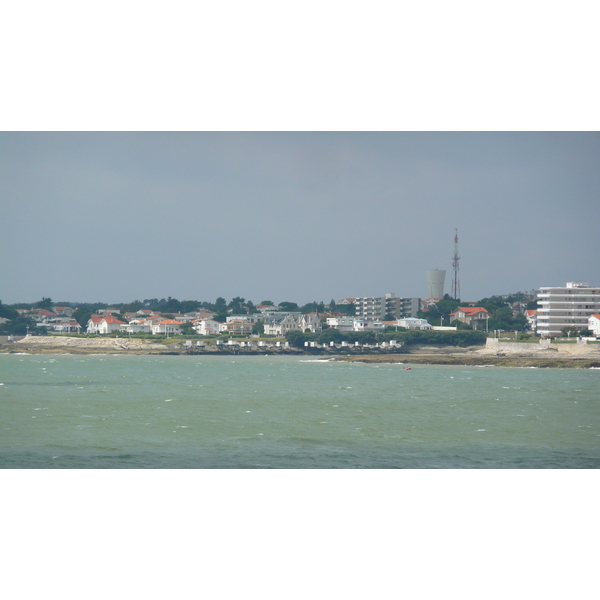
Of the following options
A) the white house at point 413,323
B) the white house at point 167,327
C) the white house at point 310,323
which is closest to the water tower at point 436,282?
the white house at point 413,323

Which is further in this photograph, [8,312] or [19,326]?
[19,326]

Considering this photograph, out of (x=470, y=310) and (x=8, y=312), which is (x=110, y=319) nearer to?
(x=8, y=312)

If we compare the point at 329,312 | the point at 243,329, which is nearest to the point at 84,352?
the point at 243,329

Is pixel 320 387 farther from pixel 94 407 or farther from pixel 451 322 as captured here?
pixel 451 322

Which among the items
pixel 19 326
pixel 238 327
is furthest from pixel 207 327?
pixel 19 326

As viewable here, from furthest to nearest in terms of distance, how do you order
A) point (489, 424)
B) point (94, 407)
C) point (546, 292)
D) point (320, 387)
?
point (546, 292)
point (320, 387)
point (94, 407)
point (489, 424)

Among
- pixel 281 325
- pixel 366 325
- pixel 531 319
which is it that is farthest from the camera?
pixel 281 325
